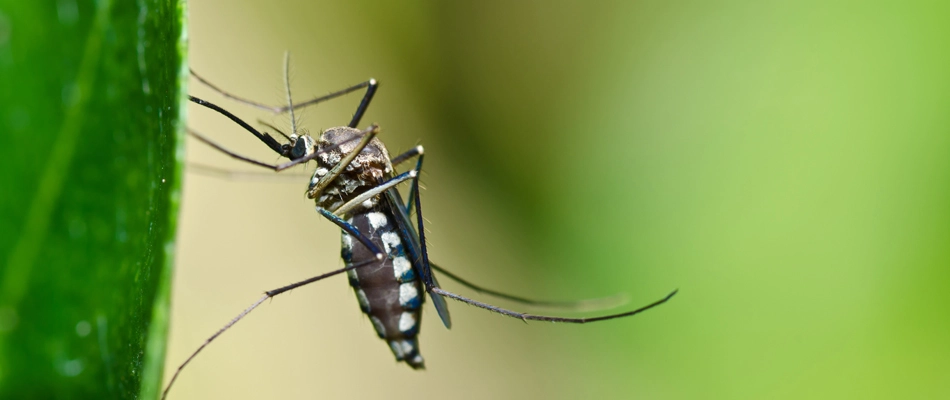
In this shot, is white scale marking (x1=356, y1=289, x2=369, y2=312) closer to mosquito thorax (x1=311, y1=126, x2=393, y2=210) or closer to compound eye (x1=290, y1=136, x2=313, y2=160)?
mosquito thorax (x1=311, y1=126, x2=393, y2=210)

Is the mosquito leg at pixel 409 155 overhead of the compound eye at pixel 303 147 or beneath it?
beneath

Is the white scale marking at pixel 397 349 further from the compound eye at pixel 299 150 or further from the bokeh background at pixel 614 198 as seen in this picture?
the bokeh background at pixel 614 198

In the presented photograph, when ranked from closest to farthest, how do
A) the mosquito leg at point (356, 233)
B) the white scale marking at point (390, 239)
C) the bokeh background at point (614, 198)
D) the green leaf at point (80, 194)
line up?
the green leaf at point (80, 194) < the mosquito leg at point (356, 233) < the white scale marking at point (390, 239) < the bokeh background at point (614, 198)

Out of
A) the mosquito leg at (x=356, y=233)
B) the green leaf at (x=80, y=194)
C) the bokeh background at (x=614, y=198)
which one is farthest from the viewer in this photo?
the bokeh background at (x=614, y=198)

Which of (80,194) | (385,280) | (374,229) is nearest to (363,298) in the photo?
(385,280)

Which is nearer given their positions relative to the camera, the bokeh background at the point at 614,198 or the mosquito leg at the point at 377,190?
the mosquito leg at the point at 377,190

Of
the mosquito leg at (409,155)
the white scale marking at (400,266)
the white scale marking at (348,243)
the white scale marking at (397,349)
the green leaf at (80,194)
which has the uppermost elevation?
the green leaf at (80,194)

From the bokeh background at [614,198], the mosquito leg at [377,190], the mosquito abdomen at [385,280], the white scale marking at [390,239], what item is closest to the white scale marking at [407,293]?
the mosquito abdomen at [385,280]

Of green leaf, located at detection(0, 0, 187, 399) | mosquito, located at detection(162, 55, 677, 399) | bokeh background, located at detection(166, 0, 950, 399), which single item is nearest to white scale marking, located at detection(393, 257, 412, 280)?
mosquito, located at detection(162, 55, 677, 399)
